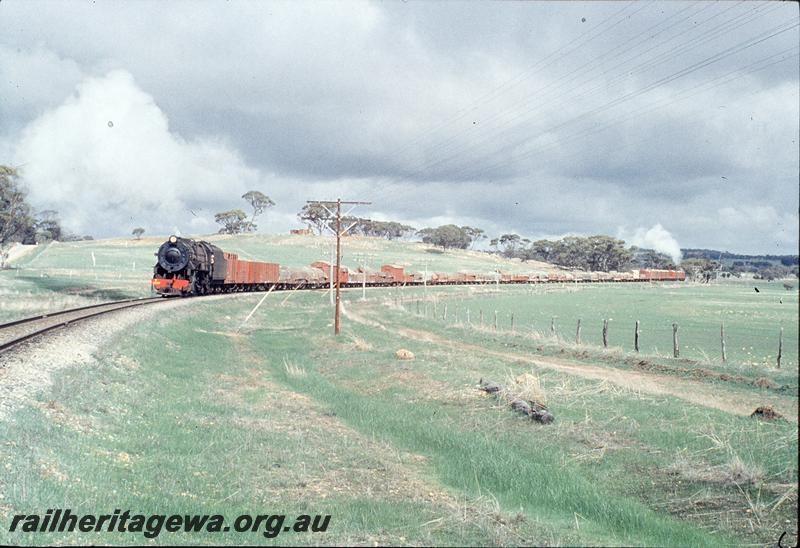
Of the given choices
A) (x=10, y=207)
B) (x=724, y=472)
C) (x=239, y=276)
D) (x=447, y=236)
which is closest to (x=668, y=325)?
(x=724, y=472)

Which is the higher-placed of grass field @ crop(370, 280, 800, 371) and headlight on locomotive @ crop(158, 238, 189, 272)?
headlight on locomotive @ crop(158, 238, 189, 272)

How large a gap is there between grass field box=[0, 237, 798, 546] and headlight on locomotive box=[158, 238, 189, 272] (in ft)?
42.0

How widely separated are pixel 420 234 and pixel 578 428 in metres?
184

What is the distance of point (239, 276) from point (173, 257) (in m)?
16.6

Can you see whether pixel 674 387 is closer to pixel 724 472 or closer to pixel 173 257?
pixel 724 472

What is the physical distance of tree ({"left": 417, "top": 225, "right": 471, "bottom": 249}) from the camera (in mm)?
188250

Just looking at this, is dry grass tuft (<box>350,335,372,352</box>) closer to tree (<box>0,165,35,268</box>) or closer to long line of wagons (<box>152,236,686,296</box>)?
long line of wagons (<box>152,236,686,296</box>)

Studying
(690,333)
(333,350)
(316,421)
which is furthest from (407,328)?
(316,421)

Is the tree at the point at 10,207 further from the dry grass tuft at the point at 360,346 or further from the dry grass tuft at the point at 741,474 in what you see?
the dry grass tuft at the point at 741,474

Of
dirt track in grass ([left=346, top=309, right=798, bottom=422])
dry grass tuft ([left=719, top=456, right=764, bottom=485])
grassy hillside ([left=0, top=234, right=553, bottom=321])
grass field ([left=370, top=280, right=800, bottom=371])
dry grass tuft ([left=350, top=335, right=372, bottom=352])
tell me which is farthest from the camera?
grassy hillside ([left=0, top=234, right=553, bottom=321])

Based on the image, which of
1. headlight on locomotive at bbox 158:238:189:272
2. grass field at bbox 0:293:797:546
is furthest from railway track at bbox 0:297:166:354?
headlight on locomotive at bbox 158:238:189:272

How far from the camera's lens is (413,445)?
14414 millimetres

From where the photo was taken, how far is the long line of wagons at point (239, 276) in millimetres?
41844

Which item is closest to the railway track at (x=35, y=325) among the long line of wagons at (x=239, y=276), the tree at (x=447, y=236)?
the long line of wagons at (x=239, y=276)
